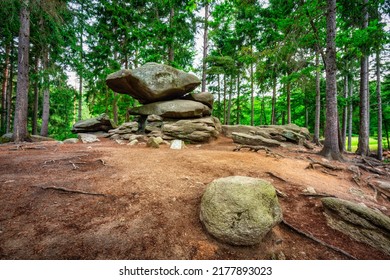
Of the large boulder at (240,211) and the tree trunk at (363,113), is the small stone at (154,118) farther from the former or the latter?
the tree trunk at (363,113)

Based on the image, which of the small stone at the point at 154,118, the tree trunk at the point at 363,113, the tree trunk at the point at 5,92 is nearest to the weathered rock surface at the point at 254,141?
the small stone at the point at 154,118

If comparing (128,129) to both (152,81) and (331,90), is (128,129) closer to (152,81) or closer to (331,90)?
(152,81)

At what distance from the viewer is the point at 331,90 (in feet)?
24.2

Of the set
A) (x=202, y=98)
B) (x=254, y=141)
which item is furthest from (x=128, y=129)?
(x=254, y=141)

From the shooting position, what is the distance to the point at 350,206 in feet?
8.95

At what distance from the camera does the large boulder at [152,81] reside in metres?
10.9

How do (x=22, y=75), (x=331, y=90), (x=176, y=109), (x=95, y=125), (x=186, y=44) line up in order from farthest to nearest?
(x=186, y=44), (x=95, y=125), (x=176, y=109), (x=22, y=75), (x=331, y=90)

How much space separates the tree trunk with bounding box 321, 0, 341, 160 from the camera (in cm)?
714

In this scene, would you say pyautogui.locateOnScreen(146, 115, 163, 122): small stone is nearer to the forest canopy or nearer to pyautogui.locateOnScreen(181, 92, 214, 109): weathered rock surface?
pyautogui.locateOnScreen(181, 92, 214, 109): weathered rock surface

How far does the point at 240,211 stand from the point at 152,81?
10513mm

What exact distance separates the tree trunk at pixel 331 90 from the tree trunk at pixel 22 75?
14396 mm

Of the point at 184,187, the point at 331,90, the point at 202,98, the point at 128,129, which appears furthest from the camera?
the point at 202,98

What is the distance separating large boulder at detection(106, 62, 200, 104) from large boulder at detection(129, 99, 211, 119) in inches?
23.9
